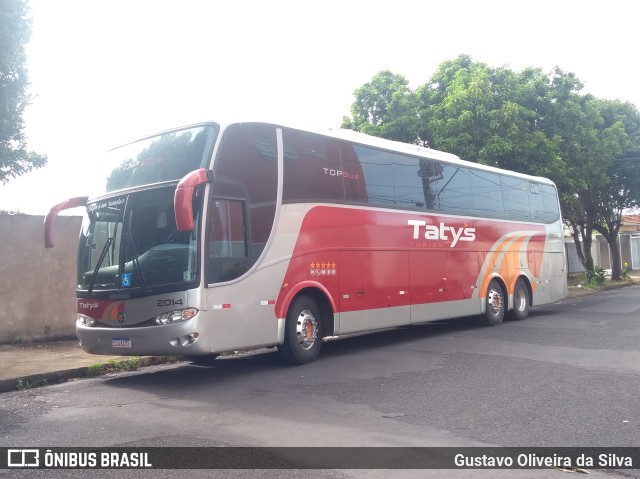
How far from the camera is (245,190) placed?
920cm

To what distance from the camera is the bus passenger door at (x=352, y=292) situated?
10859mm

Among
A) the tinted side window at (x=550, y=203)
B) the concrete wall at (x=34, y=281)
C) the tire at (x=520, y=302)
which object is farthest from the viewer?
the tinted side window at (x=550, y=203)

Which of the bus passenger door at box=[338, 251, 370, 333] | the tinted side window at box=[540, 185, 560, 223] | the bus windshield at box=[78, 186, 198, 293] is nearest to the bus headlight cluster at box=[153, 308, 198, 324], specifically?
the bus windshield at box=[78, 186, 198, 293]

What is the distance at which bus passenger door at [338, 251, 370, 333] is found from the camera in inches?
428

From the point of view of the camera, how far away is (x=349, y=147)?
11.4 metres

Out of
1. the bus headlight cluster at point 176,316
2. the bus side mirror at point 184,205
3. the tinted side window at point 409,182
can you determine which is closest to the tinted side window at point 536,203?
the tinted side window at point 409,182

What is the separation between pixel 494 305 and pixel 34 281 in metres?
10.5

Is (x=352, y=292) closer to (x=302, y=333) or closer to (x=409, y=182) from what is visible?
(x=302, y=333)

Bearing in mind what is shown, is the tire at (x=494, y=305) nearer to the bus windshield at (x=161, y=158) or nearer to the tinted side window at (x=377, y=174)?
the tinted side window at (x=377, y=174)

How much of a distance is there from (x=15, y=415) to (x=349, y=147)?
22.5ft

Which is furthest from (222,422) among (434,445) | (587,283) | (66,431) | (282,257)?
(587,283)

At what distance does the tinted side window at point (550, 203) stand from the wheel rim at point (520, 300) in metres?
2.63

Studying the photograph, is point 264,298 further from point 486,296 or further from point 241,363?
point 486,296

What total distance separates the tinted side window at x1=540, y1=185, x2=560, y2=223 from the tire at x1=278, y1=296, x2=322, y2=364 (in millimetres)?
10438
